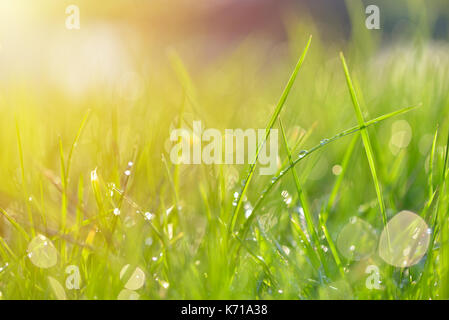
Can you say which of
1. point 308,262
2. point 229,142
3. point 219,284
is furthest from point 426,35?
point 219,284

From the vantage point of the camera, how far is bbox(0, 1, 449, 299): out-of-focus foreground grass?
0.67m

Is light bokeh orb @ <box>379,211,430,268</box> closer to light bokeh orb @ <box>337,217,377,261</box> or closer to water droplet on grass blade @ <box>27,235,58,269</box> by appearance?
light bokeh orb @ <box>337,217,377,261</box>

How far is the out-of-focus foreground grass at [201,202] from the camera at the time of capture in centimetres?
67

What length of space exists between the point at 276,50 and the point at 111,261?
6.99ft

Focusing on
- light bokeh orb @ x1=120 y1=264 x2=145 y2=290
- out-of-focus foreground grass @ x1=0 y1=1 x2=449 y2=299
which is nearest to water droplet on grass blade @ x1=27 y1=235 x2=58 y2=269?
out-of-focus foreground grass @ x1=0 y1=1 x2=449 y2=299

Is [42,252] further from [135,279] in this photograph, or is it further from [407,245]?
[407,245]

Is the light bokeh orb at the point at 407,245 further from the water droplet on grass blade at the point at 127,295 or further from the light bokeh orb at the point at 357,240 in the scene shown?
the water droplet on grass blade at the point at 127,295

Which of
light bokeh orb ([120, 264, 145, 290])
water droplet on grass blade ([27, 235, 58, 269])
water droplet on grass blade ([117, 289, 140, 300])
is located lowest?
water droplet on grass blade ([117, 289, 140, 300])

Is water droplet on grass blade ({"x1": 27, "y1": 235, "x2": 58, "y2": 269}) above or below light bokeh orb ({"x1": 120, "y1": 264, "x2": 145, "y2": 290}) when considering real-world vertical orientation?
above

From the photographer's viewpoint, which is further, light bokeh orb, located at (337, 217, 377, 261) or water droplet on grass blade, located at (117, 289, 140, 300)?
light bokeh orb, located at (337, 217, 377, 261)

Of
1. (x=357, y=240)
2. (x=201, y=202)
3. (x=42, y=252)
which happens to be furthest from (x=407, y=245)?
(x=42, y=252)

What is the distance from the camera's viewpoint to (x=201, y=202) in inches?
37.6

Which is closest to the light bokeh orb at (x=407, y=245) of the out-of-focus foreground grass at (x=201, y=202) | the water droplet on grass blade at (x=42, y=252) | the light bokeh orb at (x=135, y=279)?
the out-of-focus foreground grass at (x=201, y=202)
